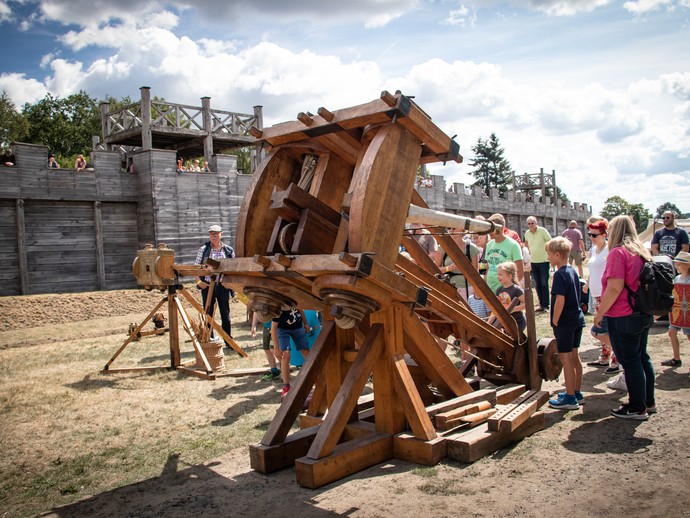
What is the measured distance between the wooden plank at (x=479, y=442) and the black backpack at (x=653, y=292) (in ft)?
4.84

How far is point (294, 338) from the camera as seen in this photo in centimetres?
763

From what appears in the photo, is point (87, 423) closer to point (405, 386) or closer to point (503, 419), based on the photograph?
point (405, 386)

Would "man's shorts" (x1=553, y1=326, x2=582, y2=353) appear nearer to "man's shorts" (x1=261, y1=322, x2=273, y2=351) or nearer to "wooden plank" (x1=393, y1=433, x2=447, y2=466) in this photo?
"wooden plank" (x1=393, y1=433, x2=447, y2=466)

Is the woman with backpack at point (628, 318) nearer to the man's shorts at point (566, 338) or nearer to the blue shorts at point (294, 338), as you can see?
the man's shorts at point (566, 338)

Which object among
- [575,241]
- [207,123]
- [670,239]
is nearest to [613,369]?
[670,239]

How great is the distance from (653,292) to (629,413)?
1.15m

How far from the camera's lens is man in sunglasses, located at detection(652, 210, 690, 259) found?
10.1 m

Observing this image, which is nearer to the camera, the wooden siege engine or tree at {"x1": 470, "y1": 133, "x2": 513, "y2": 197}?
the wooden siege engine

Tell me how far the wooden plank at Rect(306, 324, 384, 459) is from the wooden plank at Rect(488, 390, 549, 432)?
109 cm

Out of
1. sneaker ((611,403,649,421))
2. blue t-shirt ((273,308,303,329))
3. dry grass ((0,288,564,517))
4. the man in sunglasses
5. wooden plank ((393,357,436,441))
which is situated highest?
the man in sunglasses

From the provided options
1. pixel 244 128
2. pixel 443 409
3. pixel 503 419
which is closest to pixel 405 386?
pixel 443 409

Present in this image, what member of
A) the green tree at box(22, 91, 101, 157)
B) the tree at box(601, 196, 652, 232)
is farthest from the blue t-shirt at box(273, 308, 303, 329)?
the tree at box(601, 196, 652, 232)

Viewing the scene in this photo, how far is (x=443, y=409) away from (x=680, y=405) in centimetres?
255

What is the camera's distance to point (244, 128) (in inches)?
1161
